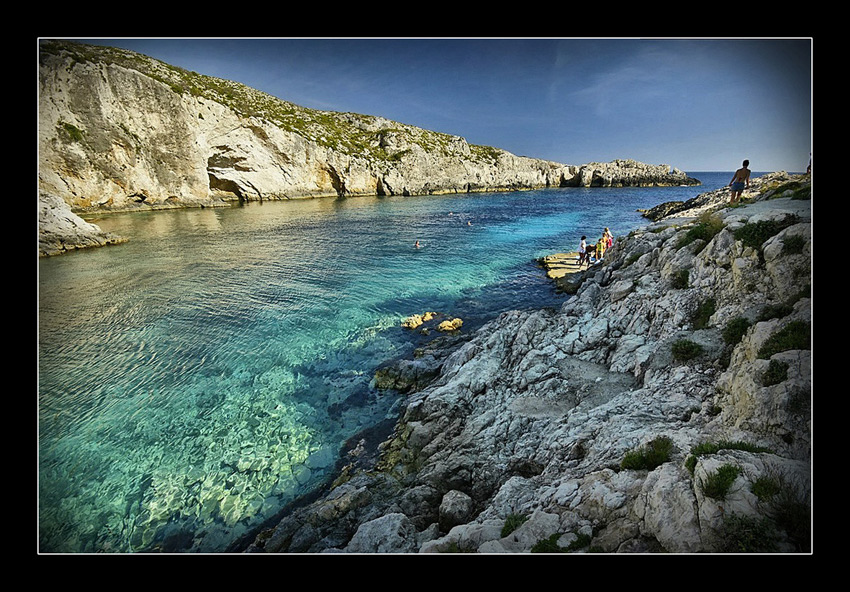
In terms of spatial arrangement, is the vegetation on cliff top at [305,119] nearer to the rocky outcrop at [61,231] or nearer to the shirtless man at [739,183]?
the rocky outcrop at [61,231]

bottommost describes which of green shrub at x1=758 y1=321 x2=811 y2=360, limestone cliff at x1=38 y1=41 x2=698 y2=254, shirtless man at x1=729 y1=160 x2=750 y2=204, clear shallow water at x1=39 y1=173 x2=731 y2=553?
clear shallow water at x1=39 y1=173 x2=731 y2=553

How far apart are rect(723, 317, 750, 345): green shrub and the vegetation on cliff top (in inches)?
2046

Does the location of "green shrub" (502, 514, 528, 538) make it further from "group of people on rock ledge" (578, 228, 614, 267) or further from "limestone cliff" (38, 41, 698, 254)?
"group of people on rock ledge" (578, 228, 614, 267)

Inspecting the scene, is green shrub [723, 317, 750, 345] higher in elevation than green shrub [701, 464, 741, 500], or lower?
higher

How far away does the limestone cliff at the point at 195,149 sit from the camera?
3391 cm

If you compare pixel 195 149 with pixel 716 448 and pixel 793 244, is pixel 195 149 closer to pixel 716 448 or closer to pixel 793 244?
pixel 793 244

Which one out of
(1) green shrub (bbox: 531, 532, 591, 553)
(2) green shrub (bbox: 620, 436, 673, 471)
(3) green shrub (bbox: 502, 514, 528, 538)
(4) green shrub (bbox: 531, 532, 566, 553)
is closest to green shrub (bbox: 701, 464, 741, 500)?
(2) green shrub (bbox: 620, 436, 673, 471)

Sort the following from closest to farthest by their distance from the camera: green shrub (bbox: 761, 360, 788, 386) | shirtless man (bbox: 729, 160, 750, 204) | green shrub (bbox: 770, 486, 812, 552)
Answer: green shrub (bbox: 770, 486, 812, 552) < green shrub (bbox: 761, 360, 788, 386) < shirtless man (bbox: 729, 160, 750, 204)

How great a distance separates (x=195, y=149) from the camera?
49719 mm

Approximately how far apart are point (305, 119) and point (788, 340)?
89.4m

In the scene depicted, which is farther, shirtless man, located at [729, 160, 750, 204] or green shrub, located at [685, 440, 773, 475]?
shirtless man, located at [729, 160, 750, 204]

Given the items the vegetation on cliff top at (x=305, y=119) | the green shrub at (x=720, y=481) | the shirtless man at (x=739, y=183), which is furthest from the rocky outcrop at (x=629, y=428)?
the vegetation on cliff top at (x=305, y=119)

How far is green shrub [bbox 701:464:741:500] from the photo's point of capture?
299 centimetres

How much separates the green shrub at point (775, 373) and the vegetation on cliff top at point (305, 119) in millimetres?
52211
